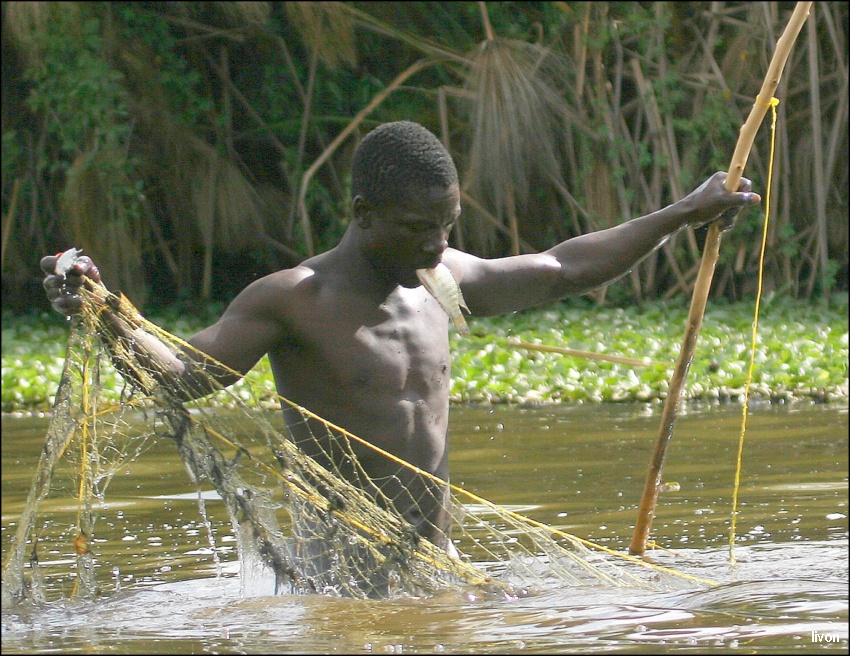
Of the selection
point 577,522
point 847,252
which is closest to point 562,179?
point 847,252

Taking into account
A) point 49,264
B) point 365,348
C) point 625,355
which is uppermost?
point 49,264

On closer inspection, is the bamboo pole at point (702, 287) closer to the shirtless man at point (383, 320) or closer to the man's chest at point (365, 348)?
the shirtless man at point (383, 320)

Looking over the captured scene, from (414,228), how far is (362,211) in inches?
6.9

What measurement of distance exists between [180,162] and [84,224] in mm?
1149

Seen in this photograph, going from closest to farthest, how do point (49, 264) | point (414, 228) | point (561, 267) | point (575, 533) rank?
point (49, 264) → point (414, 228) → point (561, 267) → point (575, 533)

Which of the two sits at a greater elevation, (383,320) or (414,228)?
(414,228)

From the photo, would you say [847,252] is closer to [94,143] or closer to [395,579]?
[94,143]

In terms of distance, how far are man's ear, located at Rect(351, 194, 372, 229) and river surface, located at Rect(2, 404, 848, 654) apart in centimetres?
103

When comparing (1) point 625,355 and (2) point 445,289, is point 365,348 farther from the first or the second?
(1) point 625,355

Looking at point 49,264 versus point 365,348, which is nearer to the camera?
point 49,264

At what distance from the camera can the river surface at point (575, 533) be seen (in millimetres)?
3510

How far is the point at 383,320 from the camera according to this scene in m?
4.02

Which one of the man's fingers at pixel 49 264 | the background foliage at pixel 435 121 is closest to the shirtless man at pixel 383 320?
the man's fingers at pixel 49 264

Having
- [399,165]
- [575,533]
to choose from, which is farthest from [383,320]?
[575,533]
